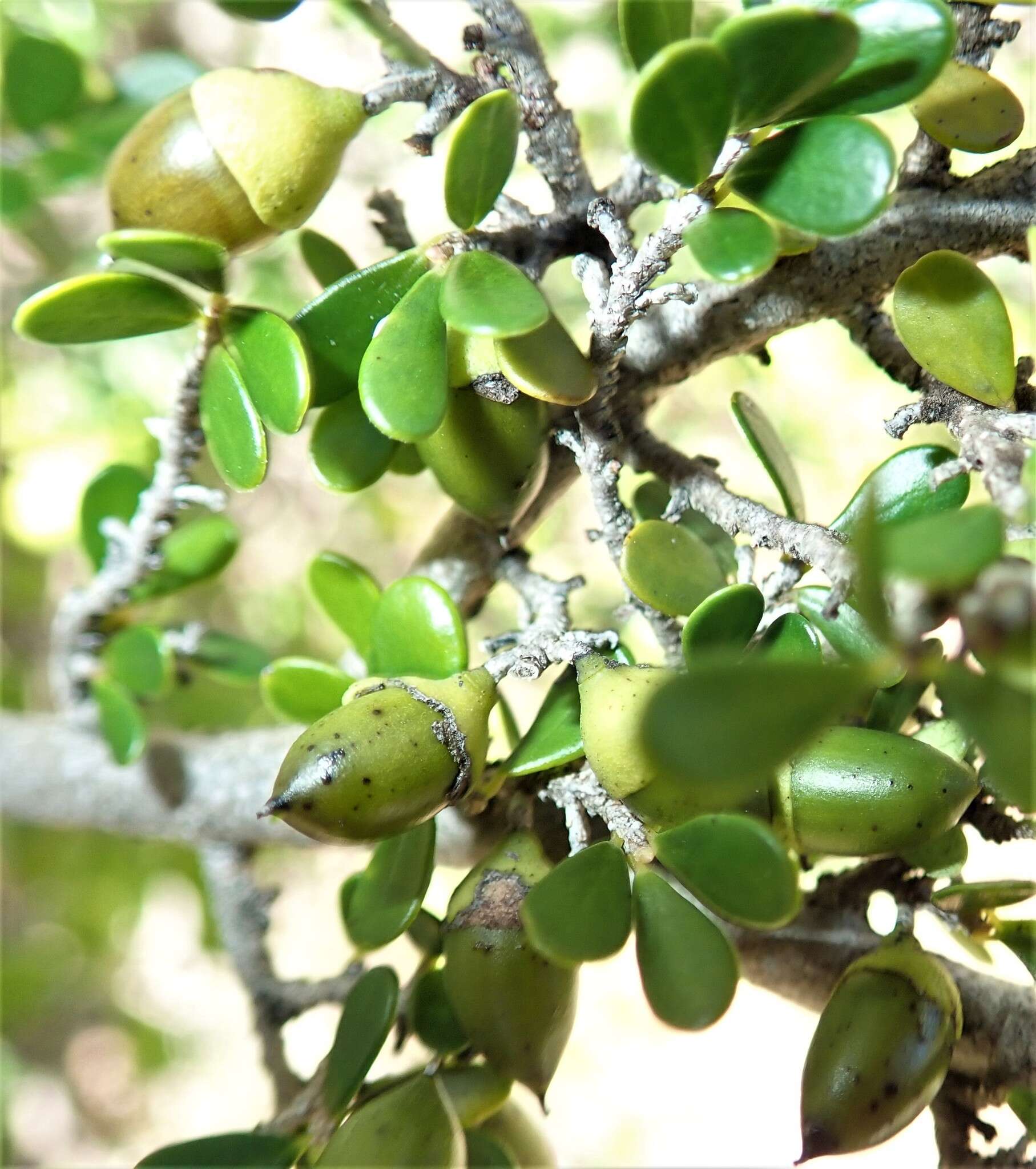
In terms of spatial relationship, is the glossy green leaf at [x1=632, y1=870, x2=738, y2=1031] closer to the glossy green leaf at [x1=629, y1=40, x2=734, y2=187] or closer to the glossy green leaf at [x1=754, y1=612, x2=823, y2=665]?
the glossy green leaf at [x1=754, y1=612, x2=823, y2=665]

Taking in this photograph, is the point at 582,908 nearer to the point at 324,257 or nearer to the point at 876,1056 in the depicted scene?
the point at 876,1056

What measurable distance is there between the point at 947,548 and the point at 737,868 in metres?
0.16

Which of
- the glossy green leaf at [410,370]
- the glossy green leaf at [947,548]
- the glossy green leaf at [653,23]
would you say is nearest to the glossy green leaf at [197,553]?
the glossy green leaf at [410,370]

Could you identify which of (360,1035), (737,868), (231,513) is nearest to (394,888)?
(360,1035)

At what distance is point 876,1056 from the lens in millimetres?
445

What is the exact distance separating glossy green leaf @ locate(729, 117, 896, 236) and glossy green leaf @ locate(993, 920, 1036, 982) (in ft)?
1.30

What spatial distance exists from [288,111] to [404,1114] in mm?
484

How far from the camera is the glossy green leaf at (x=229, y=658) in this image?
2.78ft

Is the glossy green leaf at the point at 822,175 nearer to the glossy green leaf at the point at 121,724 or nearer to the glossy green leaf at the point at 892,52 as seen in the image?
the glossy green leaf at the point at 892,52

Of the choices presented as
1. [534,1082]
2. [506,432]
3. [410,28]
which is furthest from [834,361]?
[534,1082]

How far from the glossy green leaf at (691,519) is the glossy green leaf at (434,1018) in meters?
0.27

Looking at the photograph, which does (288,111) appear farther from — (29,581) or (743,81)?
(29,581)

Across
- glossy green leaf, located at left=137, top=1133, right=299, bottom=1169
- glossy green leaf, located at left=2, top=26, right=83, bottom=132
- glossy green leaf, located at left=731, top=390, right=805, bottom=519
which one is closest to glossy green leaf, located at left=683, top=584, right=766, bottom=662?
glossy green leaf, located at left=731, top=390, right=805, bottom=519

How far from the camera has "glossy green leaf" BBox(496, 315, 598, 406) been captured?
424 mm
